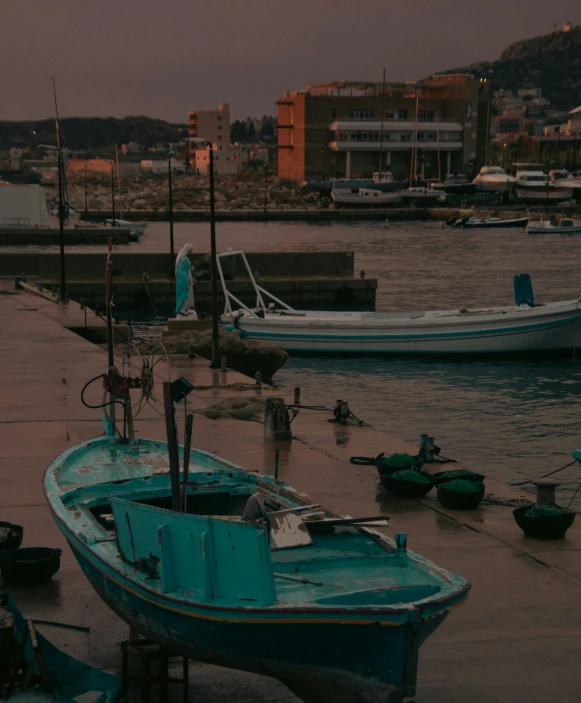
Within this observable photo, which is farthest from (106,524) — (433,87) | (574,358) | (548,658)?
(433,87)

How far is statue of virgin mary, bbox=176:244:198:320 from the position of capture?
111 ft

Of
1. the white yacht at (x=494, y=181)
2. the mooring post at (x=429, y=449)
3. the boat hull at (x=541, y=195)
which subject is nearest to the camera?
the mooring post at (x=429, y=449)

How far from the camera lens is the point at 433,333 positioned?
38969 millimetres

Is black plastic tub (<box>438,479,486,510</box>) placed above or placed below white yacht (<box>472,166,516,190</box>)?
below

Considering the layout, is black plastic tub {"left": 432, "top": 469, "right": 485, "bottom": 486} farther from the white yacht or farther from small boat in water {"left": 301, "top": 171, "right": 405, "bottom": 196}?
the white yacht

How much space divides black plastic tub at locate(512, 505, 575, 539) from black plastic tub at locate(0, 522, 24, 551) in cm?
614

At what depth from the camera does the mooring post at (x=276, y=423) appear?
19.5 metres

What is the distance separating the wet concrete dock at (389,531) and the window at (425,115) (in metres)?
159

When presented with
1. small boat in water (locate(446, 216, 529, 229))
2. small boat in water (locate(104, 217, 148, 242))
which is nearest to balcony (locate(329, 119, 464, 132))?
small boat in water (locate(446, 216, 529, 229))

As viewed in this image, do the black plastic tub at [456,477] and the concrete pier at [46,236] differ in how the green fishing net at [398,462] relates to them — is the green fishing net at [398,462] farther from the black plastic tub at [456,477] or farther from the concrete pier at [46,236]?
the concrete pier at [46,236]

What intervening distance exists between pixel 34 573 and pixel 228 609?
4.45m

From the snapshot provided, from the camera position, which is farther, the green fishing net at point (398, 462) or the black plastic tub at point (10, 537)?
the green fishing net at point (398, 462)

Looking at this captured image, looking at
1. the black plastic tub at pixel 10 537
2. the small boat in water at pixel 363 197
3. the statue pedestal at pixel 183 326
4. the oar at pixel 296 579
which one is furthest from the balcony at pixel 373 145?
the oar at pixel 296 579

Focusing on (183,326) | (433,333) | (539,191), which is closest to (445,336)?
(433,333)
